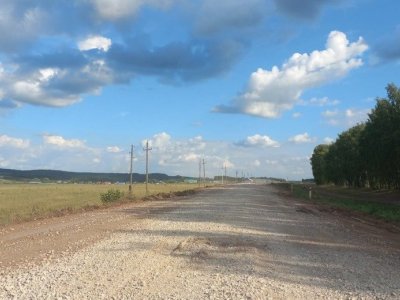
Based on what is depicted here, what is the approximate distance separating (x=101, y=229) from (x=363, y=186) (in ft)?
244

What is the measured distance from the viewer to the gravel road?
7879mm

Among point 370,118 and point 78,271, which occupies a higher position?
point 370,118

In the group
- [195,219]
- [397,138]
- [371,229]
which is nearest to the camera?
[371,229]

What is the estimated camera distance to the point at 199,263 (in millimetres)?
10336

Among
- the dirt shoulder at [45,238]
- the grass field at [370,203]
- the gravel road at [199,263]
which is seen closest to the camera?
the gravel road at [199,263]

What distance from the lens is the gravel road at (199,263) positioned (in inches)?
310

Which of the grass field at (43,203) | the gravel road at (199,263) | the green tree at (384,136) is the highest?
the green tree at (384,136)

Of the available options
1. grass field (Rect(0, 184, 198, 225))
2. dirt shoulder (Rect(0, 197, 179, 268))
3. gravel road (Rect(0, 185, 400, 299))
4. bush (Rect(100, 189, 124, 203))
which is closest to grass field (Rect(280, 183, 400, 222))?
gravel road (Rect(0, 185, 400, 299))

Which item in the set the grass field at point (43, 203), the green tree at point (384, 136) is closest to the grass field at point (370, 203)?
the green tree at point (384, 136)

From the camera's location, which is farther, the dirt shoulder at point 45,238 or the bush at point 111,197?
the bush at point 111,197

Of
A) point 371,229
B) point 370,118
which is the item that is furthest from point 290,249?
point 370,118

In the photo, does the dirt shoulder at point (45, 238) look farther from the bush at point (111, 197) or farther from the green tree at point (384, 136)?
the green tree at point (384, 136)

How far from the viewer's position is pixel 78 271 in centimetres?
947

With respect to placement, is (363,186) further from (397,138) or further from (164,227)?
(164,227)
